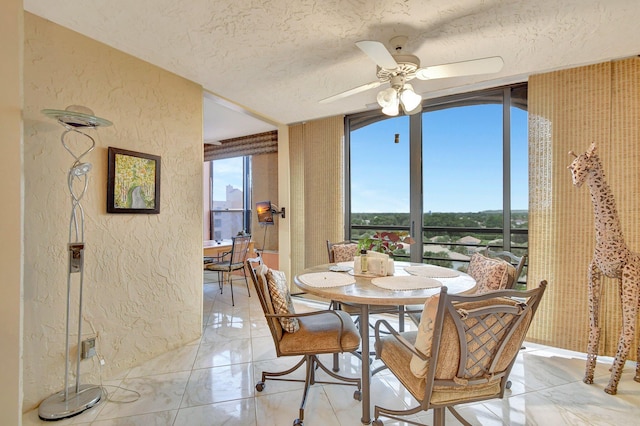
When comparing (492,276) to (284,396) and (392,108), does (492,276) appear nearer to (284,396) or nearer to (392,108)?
A: (392,108)

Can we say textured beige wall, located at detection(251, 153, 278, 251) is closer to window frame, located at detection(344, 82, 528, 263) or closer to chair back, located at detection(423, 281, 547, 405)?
window frame, located at detection(344, 82, 528, 263)

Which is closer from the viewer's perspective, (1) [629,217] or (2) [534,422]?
(2) [534,422]

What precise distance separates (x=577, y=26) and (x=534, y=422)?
8.47ft

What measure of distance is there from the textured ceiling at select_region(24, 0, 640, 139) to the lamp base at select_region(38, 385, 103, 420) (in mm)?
2473

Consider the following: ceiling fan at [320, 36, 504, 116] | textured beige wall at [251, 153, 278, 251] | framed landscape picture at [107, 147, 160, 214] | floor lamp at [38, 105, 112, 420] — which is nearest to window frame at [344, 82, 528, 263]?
ceiling fan at [320, 36, 504, 116]

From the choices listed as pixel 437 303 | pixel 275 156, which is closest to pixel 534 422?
pixel 437 303

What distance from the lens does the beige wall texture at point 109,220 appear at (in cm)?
179

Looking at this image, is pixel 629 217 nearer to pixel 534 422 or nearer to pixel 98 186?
pixel 534 422

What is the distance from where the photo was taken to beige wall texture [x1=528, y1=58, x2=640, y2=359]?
2.32m

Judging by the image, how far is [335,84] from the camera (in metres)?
2.81

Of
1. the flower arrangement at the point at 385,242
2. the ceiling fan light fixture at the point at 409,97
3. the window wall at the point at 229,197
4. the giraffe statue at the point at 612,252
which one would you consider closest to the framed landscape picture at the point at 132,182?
the flower arrangement at the point at 385,242

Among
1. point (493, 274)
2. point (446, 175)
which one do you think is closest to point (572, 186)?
point (446, 175)

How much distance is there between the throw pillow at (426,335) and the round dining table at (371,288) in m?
0.28

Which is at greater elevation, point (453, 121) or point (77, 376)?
point (453, 121)
